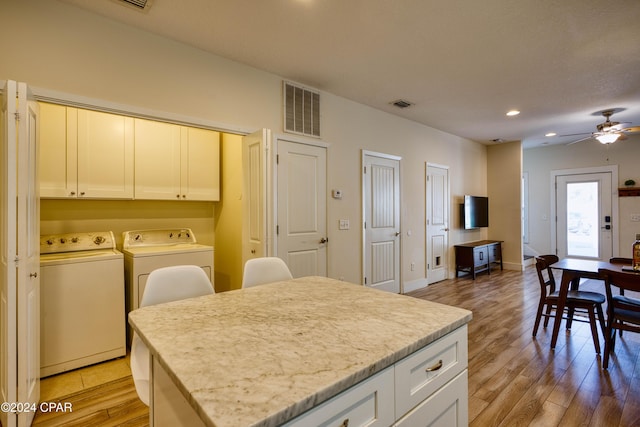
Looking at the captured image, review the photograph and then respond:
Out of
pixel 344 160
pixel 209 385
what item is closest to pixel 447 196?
pixel 344 160

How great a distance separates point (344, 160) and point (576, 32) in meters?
2.52

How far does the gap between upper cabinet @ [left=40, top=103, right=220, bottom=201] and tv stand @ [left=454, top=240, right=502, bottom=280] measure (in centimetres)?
467

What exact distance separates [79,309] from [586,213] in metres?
9.07

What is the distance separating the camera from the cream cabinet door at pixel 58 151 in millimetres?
2988

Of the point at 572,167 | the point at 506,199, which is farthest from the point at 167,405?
the point at 572,167

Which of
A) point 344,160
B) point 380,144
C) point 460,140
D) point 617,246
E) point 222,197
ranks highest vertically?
point 460,140

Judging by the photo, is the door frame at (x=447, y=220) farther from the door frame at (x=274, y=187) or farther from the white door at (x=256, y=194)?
the white door at (x=256, y=194)

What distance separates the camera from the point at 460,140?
6418 millimetres

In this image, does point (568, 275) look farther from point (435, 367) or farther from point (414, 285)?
point (435, 367)

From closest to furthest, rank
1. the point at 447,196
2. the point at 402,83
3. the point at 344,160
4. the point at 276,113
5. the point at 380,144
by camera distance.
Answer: the point at 276,113, the point at 402,83, the point at 344,160, the point at 380,144, the point at 447,196

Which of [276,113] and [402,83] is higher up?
[402,83]

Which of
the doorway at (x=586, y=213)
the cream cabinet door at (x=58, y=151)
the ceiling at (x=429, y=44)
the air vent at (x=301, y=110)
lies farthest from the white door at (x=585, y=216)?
the cream cabinet door at (x=58, y=151)

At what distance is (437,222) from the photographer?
19.1 feet

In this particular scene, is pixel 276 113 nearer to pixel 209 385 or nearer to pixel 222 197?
pixel 222 197
